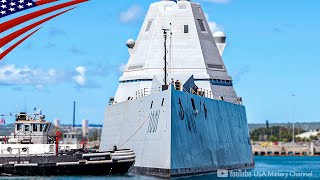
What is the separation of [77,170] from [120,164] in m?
2.79

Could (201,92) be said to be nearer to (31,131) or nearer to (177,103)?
(177,103)

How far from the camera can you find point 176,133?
45.0m

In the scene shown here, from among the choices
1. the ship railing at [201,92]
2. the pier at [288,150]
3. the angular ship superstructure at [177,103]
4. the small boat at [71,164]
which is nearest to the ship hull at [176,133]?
the angular ship superstructure at [177,103]

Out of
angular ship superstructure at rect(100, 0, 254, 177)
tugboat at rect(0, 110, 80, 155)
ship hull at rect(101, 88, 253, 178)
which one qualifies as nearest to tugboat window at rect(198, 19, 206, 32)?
angular ship superstructure at rect(100, 0, 254, 177)

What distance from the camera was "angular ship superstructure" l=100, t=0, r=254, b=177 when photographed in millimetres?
45719

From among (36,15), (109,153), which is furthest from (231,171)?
(36,15)

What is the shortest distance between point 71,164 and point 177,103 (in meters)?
8.48

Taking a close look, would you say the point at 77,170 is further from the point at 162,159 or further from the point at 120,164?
the point at 162,159

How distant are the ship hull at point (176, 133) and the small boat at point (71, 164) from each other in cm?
134

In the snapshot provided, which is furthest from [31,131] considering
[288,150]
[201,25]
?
[288,150]

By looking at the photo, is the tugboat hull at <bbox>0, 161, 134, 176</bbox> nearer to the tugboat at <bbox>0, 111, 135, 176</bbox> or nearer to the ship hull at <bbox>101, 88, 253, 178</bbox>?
the tugboat at <bbox>0, 111, 135, 176</bbox>

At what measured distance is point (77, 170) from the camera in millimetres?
49562

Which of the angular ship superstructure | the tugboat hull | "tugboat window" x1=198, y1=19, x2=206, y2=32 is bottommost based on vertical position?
the tugboat hull

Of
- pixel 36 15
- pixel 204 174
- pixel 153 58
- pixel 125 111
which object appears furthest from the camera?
pixel 153 58
